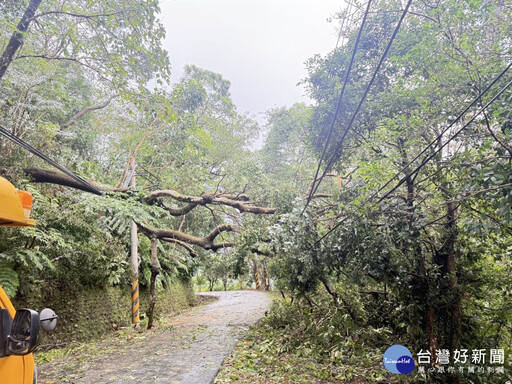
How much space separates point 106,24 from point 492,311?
877 cm

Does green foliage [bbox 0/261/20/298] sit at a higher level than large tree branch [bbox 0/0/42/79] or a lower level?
lower

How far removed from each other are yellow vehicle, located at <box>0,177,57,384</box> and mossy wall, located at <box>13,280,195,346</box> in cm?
601

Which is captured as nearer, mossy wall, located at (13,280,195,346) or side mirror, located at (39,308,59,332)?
side mirror, located at (39,308,59,332)

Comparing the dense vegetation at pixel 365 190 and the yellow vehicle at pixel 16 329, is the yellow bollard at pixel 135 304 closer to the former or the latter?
the dense vegetation at pixel 365 190

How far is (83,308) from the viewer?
28.2ft

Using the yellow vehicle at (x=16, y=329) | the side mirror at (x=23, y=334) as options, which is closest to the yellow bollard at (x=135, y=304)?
the yellow vehicle at (x=16, y=329)

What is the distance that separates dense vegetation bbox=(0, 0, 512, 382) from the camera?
4.31m

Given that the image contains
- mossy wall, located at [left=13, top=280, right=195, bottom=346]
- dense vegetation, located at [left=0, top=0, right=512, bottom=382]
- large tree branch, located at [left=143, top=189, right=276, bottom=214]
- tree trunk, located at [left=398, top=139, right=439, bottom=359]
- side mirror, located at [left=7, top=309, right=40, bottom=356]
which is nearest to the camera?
side mirror, located at [left=7, top=309, right=40, bottom=356]

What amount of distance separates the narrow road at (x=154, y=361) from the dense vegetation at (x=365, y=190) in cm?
109

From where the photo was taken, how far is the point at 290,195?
8.66 metres

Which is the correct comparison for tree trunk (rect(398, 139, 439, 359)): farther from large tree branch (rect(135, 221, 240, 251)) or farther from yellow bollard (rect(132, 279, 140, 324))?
yellow bollard (rect(132, 279, 140, 324))

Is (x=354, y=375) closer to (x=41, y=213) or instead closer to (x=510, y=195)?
(x=510, y=195)

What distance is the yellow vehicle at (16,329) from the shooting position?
→ 6.00 ft

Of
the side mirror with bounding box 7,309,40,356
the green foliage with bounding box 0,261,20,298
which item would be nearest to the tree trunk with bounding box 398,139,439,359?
the side mirror with bounding box 7,309,40,356
